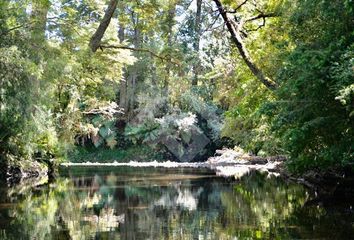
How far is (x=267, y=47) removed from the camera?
15.9 meters

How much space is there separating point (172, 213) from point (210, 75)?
52.6ft

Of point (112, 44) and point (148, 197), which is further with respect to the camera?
point (112, 44)

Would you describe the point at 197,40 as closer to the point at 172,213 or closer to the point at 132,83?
the point at 132,83

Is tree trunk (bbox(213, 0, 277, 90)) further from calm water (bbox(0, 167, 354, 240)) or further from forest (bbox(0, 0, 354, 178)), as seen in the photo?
calm water (bbox(0, 167, 354, 240))

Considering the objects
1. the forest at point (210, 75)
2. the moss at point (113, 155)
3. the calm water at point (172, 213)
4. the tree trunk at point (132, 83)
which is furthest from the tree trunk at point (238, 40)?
the tree trunk at point (132, 83)

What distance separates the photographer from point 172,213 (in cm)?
910

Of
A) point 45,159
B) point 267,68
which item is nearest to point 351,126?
point 267,68

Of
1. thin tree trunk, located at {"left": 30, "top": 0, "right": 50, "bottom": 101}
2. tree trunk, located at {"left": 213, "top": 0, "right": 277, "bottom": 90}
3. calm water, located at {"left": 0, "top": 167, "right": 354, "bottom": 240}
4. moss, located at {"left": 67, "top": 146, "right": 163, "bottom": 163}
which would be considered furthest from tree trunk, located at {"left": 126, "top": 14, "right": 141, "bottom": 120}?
calm water, located at {"left": 0, "top": 167, "right": 354, "bottom": 240}

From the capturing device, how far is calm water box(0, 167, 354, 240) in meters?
7.05

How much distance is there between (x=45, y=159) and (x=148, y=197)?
10.3 m

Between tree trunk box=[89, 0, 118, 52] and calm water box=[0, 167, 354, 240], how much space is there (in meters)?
4.67

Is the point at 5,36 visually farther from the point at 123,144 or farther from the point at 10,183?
the point at 123,144

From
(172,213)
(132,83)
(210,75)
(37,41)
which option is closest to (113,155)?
(132,83)

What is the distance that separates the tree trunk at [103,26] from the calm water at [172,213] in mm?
4669
